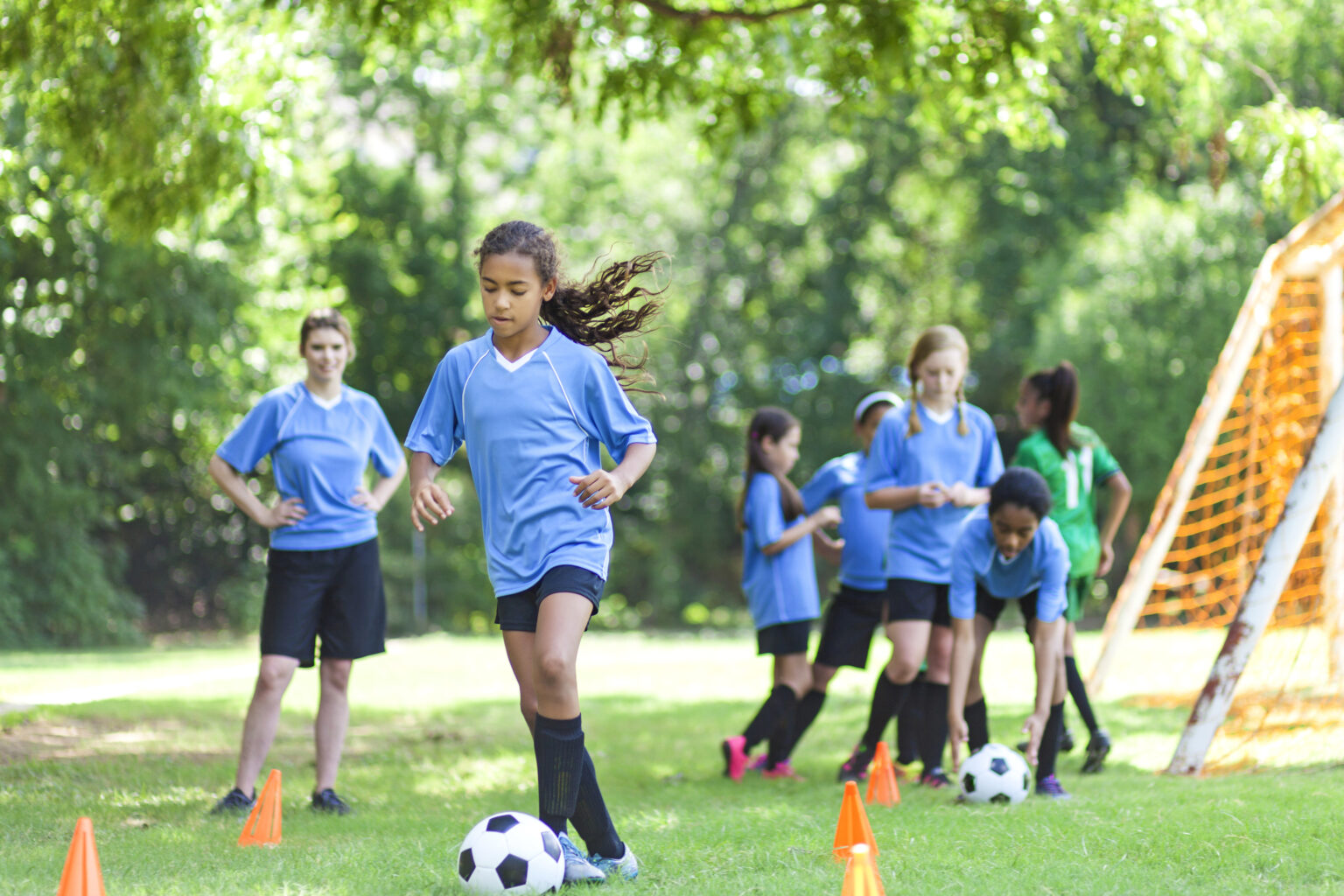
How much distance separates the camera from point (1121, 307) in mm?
22531

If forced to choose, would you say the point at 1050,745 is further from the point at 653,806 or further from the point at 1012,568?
the point at 653,806

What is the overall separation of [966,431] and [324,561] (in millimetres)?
2989

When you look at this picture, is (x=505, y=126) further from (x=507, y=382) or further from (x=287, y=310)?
(x=507, y=382)

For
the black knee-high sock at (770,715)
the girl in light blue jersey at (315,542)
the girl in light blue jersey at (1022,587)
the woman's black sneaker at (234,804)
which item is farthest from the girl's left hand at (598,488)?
the black knee-high sock at (770,715)

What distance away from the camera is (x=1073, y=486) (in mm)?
6691

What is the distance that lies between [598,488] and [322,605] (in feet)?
7.75

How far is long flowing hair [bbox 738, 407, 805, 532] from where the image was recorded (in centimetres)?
663

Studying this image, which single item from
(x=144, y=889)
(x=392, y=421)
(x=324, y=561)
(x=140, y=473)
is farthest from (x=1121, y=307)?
(x=144, y=889)

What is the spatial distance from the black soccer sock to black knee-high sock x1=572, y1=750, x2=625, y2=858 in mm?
3283

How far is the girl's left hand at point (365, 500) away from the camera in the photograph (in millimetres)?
5641

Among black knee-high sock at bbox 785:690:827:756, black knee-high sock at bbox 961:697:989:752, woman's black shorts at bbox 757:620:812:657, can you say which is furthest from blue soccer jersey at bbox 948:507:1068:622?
black knee-high sock at bbox 785:690:827:756

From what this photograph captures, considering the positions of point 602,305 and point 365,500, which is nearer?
point 602,305

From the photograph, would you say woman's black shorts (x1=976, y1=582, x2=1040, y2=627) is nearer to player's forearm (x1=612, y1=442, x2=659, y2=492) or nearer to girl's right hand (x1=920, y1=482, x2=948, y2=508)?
girl's right hand (x1=920, y1=482, x2=948, y2=508)

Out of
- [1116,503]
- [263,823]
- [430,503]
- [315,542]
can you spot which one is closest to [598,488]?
[430,503]
